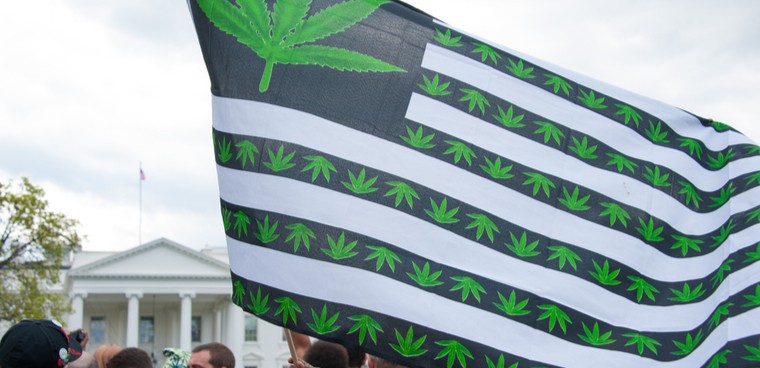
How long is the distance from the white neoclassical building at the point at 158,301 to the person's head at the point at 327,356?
59354 millimetres

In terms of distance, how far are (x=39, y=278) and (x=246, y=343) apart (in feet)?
108

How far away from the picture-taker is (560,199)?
387 centimetres

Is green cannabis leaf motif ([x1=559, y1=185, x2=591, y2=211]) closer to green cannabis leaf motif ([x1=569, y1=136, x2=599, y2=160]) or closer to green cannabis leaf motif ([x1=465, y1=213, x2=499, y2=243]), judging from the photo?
green cannabis leaf motif ([x1=569, y1=136, x2=599, y2=160])

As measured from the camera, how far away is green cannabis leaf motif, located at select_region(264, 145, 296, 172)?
3.55 m

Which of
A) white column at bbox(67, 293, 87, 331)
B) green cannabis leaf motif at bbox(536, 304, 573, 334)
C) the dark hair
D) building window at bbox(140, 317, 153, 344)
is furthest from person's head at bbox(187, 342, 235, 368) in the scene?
building window at bbox(140, 317, 153, 344)

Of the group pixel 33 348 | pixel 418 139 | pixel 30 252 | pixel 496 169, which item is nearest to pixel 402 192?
pixel 418 139

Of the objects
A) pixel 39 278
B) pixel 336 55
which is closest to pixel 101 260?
pixel 39 278

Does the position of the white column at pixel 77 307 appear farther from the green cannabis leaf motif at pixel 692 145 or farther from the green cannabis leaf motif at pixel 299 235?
the green cannabis leaf motif at pixel 299 235

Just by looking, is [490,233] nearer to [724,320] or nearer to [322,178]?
[322,178]

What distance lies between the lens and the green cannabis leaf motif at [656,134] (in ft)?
13.9

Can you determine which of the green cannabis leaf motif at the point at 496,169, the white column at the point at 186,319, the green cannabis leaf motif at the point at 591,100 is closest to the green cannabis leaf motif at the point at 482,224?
the green cannabis leaf motif at the point at 496,169

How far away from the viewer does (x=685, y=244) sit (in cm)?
409

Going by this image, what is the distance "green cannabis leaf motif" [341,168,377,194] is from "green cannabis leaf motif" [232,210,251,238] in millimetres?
392

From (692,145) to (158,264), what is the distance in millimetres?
63876
